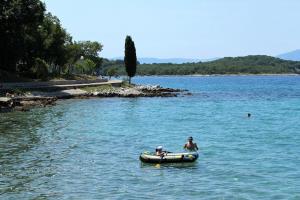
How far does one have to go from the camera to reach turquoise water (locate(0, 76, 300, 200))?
103 ft

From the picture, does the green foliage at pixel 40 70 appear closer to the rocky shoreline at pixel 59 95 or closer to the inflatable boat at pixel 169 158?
the rocky shoreline at pixel 59 95

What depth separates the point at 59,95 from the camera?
9750 cm

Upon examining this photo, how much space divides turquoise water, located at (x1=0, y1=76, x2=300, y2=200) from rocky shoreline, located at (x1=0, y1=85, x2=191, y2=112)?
452 cm

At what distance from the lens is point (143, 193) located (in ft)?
101

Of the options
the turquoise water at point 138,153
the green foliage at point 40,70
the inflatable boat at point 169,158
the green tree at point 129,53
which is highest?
the green tree at point 129,53

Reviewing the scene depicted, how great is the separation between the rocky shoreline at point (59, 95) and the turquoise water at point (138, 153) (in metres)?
4.52

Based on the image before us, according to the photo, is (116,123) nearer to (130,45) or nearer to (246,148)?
(246,148)

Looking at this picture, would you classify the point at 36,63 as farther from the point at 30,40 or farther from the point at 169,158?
the point at 169,158

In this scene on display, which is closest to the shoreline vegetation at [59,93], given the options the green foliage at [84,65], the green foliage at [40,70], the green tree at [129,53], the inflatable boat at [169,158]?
the green tree at [129,53]

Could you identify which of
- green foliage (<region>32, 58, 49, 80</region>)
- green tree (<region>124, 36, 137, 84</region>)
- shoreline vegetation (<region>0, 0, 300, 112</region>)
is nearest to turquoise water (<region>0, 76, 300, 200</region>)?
shoreline vegetation (<region>0, 0, 300, 112</region>)

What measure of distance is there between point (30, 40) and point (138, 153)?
73.7 meters

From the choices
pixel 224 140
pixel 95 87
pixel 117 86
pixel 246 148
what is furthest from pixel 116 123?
pixel 117 86

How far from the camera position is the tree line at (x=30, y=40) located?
9469 cm

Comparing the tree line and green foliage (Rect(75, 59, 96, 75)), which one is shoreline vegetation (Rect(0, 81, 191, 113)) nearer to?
the tree line
